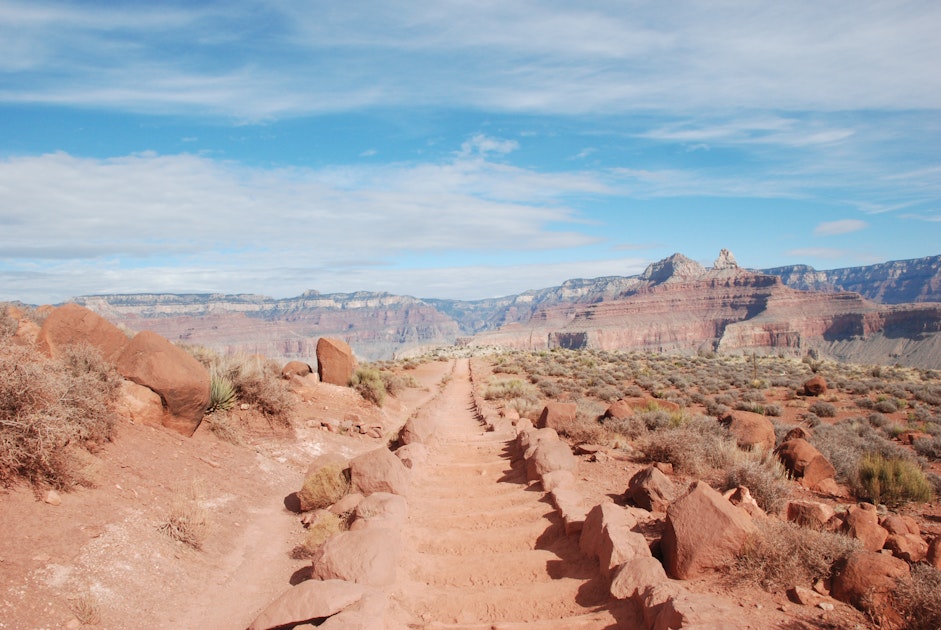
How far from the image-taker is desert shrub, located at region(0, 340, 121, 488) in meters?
5.62

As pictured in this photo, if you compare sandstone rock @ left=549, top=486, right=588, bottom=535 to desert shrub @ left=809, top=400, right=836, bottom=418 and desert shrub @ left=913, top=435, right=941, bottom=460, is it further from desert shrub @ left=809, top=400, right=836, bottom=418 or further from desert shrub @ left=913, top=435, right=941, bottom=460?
desert shrub @ left=809, top=400, right=836, bottom=418

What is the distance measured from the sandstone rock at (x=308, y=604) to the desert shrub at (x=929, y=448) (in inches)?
598

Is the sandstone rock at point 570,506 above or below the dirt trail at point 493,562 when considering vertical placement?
above

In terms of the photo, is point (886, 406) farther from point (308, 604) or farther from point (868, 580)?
point (308, 604)

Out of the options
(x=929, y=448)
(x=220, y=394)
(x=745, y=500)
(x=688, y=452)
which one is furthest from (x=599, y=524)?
(x=929, y=448)

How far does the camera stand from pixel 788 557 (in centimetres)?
463

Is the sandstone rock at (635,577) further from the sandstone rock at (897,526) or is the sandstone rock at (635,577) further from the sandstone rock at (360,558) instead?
the sandstone rock at (897,526)

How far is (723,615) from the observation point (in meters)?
3.89

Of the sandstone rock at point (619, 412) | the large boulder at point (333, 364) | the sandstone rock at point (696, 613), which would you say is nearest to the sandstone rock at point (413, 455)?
the sandstone rock at point (619, 412)

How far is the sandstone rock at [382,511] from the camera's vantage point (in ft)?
20.9

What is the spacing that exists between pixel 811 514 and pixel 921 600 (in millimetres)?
2596

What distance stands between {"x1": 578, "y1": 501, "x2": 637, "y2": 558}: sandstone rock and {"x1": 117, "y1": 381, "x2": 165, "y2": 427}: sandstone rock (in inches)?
288

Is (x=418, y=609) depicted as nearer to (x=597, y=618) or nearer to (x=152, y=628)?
(x=597, y=618)

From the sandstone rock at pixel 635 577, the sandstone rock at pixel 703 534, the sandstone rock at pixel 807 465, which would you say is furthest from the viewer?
the sandstone rock at pixel 807 465
